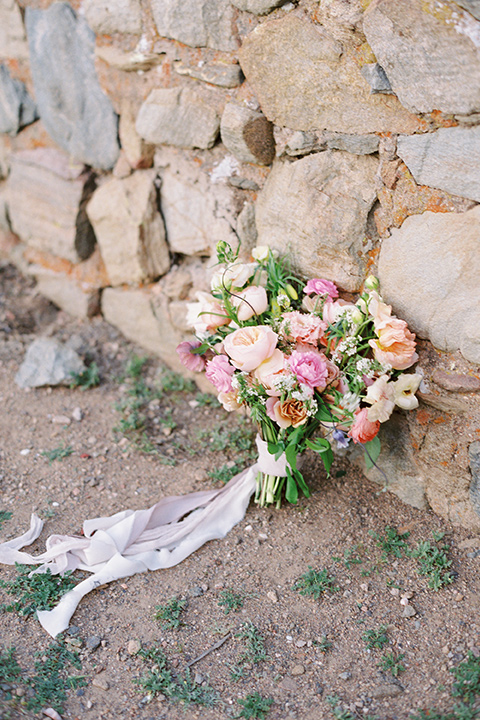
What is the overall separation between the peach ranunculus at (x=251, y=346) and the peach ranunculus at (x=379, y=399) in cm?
31

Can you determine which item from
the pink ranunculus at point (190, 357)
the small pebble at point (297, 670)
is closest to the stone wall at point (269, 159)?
the pink ranunculus at point (190, 357)

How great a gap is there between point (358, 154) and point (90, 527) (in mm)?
1481

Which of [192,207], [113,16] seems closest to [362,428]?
[192,207]

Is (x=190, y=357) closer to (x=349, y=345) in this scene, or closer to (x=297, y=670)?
(x=349, y=345)

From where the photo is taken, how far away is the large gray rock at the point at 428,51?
155 centimetres

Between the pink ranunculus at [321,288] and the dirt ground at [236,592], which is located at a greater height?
the pink ranunculus at [321,288]

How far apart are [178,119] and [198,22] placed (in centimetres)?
35

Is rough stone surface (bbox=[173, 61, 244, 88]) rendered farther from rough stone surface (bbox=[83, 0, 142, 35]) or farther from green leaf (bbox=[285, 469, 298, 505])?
green leaf (bbox=[285, 469, 298, 505])

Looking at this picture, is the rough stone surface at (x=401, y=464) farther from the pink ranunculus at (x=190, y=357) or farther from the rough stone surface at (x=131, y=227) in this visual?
the rough stone surface at (x=131, y=227)

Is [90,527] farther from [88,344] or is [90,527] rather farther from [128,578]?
[88,344]

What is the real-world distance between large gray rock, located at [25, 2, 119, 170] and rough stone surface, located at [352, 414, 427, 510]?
170 centimetres

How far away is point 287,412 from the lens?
186 centimetres

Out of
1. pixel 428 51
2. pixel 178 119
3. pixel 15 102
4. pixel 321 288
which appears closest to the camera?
pixel 428 51

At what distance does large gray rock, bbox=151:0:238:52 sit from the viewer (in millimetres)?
2128
